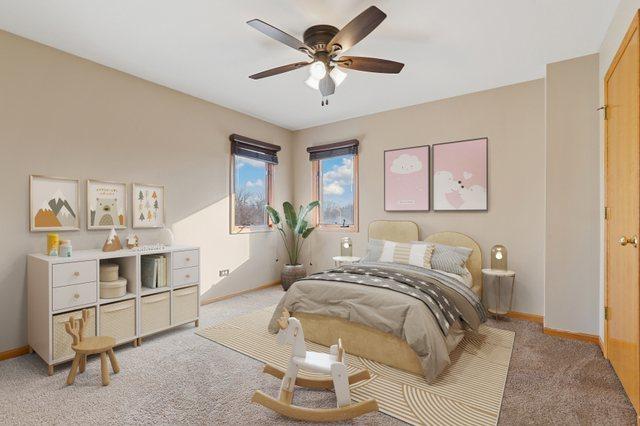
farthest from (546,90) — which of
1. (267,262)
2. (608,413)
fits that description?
A: (267,262)

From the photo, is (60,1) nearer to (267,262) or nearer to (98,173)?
(98,173)

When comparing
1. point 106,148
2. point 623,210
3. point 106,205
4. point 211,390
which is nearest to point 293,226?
point 106,205

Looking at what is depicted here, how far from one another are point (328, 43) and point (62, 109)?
2.50 meters

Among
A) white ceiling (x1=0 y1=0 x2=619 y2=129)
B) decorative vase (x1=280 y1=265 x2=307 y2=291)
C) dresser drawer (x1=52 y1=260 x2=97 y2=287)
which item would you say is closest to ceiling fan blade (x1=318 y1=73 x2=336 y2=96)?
white ceiling (x1=0 y1=0 x2=619 y2=129)

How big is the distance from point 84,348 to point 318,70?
2.69 m

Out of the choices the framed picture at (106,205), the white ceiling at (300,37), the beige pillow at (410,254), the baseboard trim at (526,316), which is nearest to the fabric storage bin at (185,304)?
the framed picture at (106,205)

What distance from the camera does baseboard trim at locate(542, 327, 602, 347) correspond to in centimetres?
292

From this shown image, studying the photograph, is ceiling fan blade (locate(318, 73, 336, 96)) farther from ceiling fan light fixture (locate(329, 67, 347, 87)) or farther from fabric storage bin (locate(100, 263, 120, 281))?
fabric storage bin (locate(100, 263, 120, 281))

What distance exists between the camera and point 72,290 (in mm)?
2523

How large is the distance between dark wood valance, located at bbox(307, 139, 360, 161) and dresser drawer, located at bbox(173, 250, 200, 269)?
103 inches

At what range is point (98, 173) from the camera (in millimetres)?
3189

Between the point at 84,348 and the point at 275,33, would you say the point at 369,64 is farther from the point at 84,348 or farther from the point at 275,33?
the point at 84,348

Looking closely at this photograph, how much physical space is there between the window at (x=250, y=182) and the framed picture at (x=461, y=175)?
2531mm

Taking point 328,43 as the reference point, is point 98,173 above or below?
below
